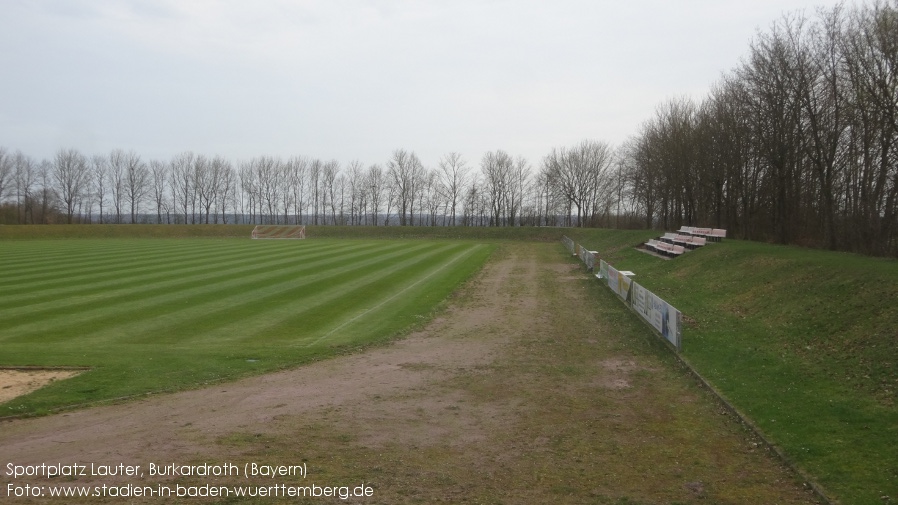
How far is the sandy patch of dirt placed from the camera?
11452mm

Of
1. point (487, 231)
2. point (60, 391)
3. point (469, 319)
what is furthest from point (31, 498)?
point (487, 231)

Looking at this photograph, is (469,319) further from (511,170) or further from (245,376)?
(511,170)

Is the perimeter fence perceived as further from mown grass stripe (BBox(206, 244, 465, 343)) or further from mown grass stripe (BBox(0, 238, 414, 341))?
mown grass stripe (BBox(0, 238, 414, 341))

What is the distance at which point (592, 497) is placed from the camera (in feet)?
23.8

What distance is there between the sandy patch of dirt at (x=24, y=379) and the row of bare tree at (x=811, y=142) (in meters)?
26.7

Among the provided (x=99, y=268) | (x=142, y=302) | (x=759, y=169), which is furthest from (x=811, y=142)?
(x=99, y=268)

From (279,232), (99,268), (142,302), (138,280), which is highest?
(279,232)

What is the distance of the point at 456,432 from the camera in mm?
9633

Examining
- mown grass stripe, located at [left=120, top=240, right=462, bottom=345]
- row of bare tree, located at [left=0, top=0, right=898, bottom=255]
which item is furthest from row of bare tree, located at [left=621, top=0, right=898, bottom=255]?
mown grass stripe, located at [left=120, top=240, right=462, bottom=345]

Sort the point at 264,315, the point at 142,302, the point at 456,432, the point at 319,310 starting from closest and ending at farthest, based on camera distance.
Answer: the point at 456,432, the point at 264,315, the point at 319,310, the point at 142,302

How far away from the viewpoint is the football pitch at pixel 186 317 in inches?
522

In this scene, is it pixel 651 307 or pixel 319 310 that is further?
pixel 319 310

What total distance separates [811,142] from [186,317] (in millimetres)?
31032

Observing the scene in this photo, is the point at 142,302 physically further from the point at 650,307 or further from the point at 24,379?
the point at 650,307
